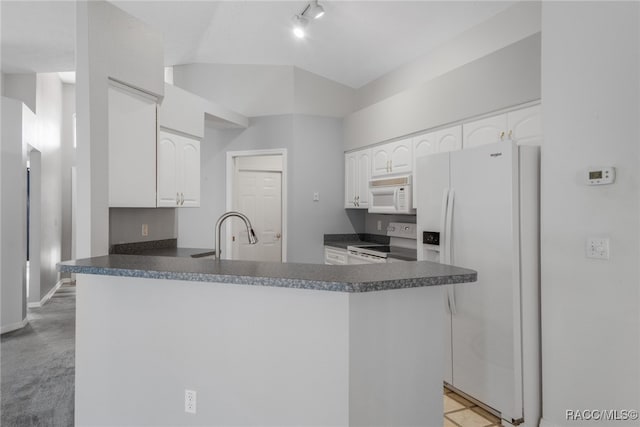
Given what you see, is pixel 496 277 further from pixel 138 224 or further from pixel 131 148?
pixel 138 224

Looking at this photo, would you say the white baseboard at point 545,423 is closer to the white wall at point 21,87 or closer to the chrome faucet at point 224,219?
the chrome faucet at point 224,219

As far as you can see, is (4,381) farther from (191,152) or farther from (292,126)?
(292,126)

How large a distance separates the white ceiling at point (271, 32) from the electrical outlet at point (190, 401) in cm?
295

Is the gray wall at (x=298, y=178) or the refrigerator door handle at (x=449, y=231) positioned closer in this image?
the refrigerator door handle at (x=449, y=231)

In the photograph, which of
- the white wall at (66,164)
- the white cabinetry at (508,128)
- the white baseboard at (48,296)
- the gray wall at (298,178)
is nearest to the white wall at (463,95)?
the white cabinetry at (508,128)

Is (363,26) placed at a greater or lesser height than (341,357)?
greater

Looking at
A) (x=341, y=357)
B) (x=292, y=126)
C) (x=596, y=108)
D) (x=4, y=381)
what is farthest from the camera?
(x=292, y=126)

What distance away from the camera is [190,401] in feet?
6.12

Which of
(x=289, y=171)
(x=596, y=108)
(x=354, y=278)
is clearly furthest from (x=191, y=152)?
(x=596, y=108)

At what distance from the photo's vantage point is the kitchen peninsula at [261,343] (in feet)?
5.28

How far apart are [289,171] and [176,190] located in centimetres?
178

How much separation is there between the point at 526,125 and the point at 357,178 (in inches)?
93.9

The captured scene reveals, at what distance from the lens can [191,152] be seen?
12.7 ft

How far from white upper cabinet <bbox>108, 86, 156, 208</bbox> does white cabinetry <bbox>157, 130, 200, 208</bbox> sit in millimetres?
134
